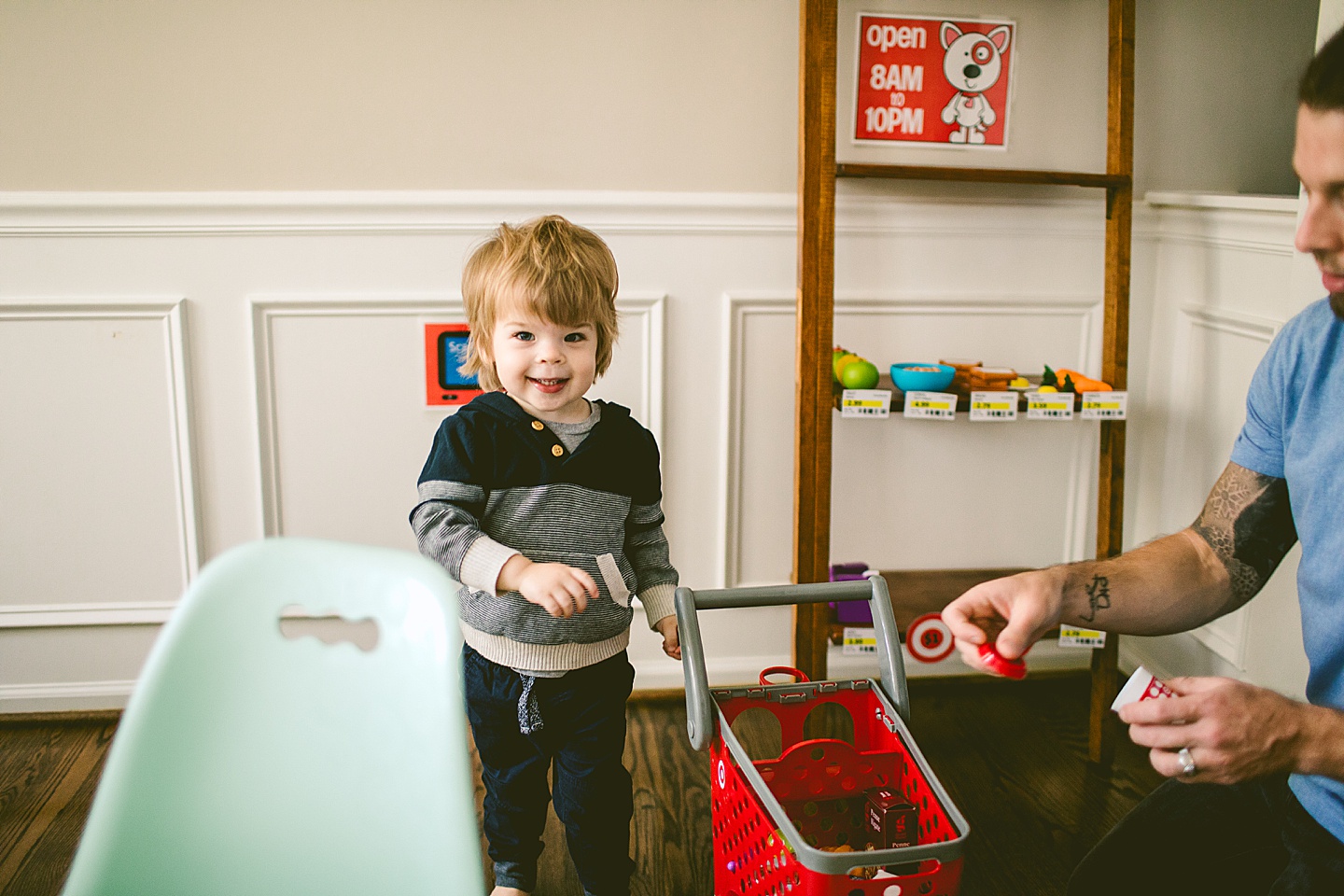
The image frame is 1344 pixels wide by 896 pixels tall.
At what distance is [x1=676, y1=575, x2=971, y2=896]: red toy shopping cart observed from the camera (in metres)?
1.15

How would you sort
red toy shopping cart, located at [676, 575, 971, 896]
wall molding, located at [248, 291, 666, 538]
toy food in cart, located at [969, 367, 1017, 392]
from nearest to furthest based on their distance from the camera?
1. red toy shopping cart, located at [676, 575, 971, 896]
2. toy food in cart, located at [969, 367, 1017, 392]
3. wall molding, located at [248, 291, 666, 538]

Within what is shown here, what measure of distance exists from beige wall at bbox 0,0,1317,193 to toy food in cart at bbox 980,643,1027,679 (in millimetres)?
1395

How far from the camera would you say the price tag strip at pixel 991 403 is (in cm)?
199

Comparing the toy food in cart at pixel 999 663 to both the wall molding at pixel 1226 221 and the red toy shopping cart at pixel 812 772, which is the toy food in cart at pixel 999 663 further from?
the wall molding at pixel 1226 221

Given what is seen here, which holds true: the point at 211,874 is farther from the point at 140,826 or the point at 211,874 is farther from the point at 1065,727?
the point at 1065,727

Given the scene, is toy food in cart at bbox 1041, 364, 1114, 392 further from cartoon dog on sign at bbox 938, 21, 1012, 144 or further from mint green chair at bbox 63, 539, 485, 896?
mint green chair at bbox 63, 539, 485, 896

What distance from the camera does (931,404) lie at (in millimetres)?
1981

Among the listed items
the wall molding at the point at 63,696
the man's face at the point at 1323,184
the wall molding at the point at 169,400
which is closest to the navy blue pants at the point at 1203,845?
the man's face at the point at 1323,184

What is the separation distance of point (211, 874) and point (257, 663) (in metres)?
0.17

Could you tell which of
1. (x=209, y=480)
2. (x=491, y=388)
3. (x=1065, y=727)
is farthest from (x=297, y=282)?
(x=1065, y=727)

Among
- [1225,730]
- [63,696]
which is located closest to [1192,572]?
[1225,730]

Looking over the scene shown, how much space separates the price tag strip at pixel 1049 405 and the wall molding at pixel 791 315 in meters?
0.38

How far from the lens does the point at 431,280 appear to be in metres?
2.17

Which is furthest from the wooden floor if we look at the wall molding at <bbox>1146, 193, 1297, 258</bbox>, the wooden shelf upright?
the wall molding at <bbox>1146, 193, 1297, 258</bbox>
